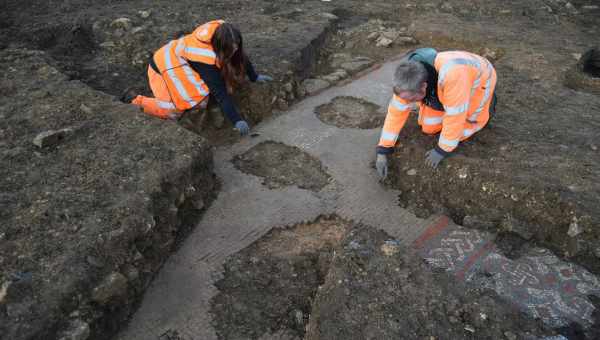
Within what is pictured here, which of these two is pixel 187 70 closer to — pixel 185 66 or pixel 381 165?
pixel 185 66

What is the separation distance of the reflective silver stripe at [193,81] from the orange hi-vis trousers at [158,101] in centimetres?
18

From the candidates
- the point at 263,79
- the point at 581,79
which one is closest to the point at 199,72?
the point at 263,79

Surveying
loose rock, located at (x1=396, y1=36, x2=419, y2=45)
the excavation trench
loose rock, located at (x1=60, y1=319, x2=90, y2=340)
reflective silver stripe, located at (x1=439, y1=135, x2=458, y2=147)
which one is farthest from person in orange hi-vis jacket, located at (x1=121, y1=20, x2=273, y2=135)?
loose rock, located at (x1=396, y1=36, x2=419, y2=45)

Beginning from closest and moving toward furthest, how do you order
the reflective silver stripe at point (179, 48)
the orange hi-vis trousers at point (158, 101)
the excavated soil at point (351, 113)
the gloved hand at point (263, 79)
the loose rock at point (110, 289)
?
the loose rock at point (110, 289)
the reflective silver stripe at point (179, 48)
the orange hi-vis trousers at point (158, 101)
the excavated soil at point (351, 113)
the gloved hand at point (263, 79)

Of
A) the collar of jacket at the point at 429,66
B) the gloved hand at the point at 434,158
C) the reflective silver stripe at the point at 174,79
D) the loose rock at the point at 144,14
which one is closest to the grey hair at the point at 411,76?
the collar of jacket at the point at 429,66

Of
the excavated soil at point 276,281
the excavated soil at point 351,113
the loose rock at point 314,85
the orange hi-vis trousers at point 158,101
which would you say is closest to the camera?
the excavated soil at point 276,281

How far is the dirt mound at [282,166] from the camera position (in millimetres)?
3399

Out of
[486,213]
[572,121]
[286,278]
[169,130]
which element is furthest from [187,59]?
[572,121]

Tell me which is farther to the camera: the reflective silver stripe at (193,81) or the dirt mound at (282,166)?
the reflective silver stripe at (193,81)

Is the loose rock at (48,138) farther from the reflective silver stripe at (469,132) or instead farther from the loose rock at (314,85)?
the reflective silver stripe at (469,132)

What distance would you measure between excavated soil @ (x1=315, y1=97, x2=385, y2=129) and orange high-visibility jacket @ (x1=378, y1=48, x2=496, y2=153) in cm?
83

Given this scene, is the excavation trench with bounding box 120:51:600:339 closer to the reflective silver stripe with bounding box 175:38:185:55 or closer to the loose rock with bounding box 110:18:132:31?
the reflective silver stripe with bounding box 175:38:185:55

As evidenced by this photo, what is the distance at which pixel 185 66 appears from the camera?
144 inches

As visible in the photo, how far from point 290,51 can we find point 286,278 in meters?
3.21
